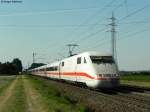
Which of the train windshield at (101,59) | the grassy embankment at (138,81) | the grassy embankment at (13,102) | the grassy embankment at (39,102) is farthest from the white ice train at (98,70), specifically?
the grassy embankment at (138,81)

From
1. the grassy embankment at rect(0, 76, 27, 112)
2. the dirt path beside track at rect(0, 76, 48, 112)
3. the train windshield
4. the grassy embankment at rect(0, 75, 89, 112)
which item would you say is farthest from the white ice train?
the grassy embankment at rect(0, 76, 27, 112)

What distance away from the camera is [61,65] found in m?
49.5

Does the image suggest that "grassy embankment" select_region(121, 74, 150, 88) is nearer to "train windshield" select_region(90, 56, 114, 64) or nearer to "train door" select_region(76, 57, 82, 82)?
"train door" select_region(76, 57, 82, 82)

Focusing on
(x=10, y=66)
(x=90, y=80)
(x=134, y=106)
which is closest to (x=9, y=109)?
(x=134, y=106)

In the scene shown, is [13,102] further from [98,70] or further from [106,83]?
[98,70]

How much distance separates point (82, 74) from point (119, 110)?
14030 millimetres

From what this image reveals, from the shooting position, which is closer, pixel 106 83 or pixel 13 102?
pixel 13 102

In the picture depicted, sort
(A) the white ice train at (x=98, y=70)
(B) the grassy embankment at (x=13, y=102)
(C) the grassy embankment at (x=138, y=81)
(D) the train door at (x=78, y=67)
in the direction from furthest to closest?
1. (C) the grassy embankment at (x=138, y=81)
2. (D) the train door at (x=78, y=67)
3. (A) the white ice train at (x=98, y=70)
4. (B) the grassy embankment at (x=13, y=102)

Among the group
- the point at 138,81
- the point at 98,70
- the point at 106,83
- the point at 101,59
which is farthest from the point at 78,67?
the point at 138,81

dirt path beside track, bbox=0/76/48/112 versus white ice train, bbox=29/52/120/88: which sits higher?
white ice train, bbox=29/52/120/88

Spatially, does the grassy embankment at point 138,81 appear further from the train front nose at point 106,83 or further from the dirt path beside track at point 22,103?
the dirt path beside track at point 22,103

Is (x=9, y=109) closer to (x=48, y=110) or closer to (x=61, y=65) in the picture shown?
(x=48, y=110)

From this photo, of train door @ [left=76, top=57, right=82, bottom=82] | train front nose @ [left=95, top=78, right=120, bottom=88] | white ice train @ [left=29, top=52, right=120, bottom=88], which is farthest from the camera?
train door @ [left=76, top=57, right=82, bottom=82]

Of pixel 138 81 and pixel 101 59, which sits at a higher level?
pixel 101 59
